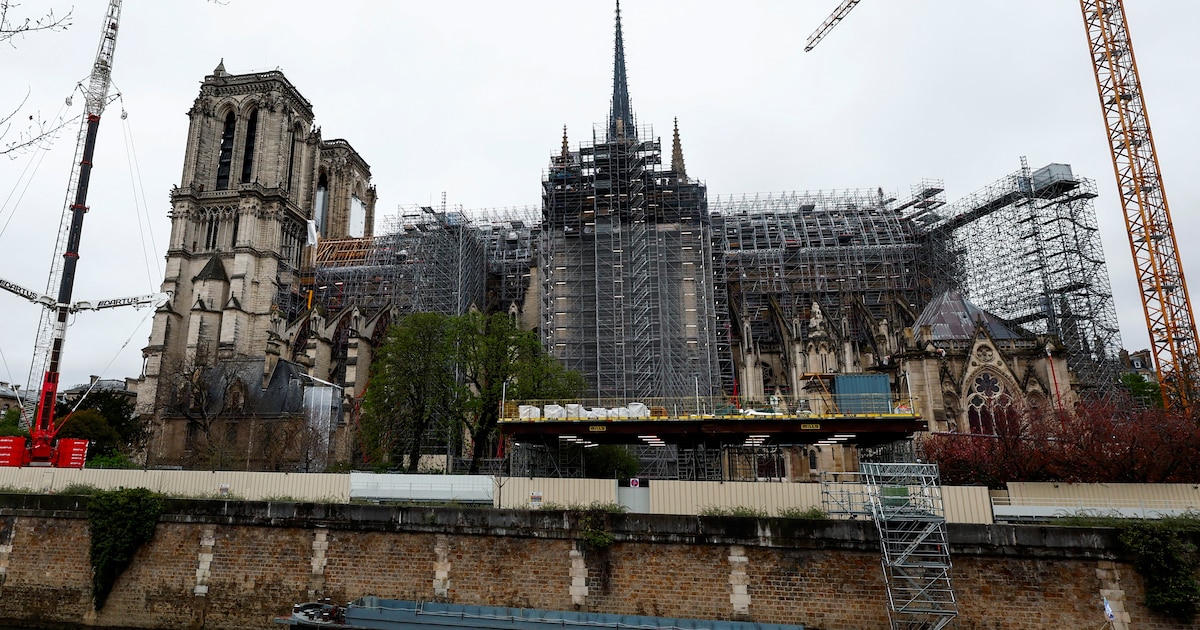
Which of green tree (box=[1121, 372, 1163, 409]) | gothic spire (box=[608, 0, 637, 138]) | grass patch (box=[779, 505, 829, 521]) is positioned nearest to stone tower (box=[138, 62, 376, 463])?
gothic spire (box=[608, 0, 637, 138])

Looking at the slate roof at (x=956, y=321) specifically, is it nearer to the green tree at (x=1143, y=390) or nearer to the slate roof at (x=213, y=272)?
the green tree at (x=1143, y=390)

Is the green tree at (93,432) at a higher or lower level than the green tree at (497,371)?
lower

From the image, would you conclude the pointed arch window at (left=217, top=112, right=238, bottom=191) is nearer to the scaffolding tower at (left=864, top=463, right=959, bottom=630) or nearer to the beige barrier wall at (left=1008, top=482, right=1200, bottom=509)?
the scaffolding tower at (left=864, top=463, right=959, bottom=630)

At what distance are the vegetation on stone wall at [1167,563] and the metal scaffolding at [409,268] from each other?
26489 mm

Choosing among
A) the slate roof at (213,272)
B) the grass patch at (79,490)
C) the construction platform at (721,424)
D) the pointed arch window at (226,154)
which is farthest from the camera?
the pointed arch window at (226,154)

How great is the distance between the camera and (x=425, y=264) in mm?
37562

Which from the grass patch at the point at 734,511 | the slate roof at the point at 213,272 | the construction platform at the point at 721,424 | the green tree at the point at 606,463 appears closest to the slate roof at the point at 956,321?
the construction platform at the point at 721,424

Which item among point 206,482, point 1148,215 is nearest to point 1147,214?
point 1148,215

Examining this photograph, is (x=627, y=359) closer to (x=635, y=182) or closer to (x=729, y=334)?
(x=729, y=334)

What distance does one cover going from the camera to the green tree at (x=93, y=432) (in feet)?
102

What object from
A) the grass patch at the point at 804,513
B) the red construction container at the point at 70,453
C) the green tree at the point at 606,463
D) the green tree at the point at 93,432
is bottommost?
the grass patch at the point at 804,513

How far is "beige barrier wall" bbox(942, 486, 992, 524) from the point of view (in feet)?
46.2

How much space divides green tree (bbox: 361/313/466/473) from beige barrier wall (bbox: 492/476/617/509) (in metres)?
10.1

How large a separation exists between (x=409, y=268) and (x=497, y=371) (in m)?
18.5
